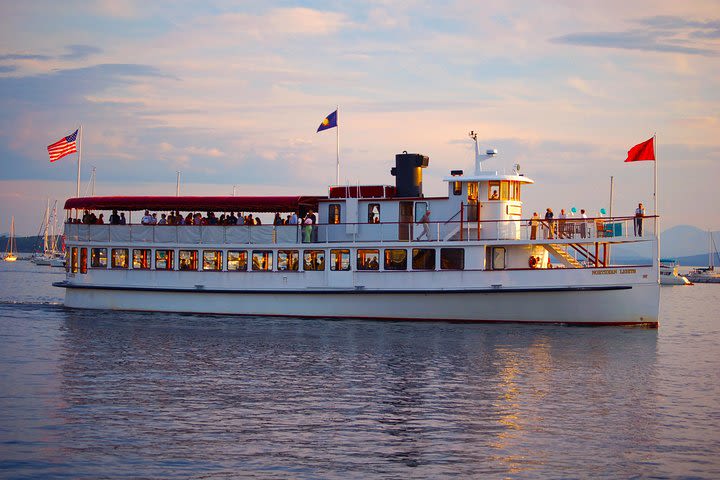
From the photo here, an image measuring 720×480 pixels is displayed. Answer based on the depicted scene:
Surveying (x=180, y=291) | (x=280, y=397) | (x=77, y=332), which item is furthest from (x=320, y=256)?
(x=280, y=397)

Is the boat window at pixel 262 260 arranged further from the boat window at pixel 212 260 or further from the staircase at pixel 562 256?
the staircase at pixel 562 256

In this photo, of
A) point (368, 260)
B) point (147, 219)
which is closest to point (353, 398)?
point (368, 260)

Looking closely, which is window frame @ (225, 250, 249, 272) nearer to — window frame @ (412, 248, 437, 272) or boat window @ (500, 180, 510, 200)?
window frame @ (412, 248, 437, 272)

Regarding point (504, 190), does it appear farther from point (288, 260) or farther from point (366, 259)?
point (288, 260)

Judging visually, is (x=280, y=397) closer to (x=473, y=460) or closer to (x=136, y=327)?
(x=473, y=460)

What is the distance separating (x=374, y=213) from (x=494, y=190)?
5622 mm

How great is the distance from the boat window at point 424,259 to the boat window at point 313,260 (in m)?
4.33

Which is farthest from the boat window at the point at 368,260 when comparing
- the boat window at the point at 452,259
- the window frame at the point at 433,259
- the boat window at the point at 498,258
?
the boat window at the point at 498,258

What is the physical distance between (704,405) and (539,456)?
7.23m

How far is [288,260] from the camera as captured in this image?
40406 millimetres

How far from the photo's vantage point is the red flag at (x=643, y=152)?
36938 mm

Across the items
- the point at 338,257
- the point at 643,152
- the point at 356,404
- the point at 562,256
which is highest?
the point at 643,152

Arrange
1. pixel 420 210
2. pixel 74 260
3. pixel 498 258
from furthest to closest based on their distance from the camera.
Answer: pixel 74 260 < pixel 420 210 < pixel 498 258

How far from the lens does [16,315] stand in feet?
143
